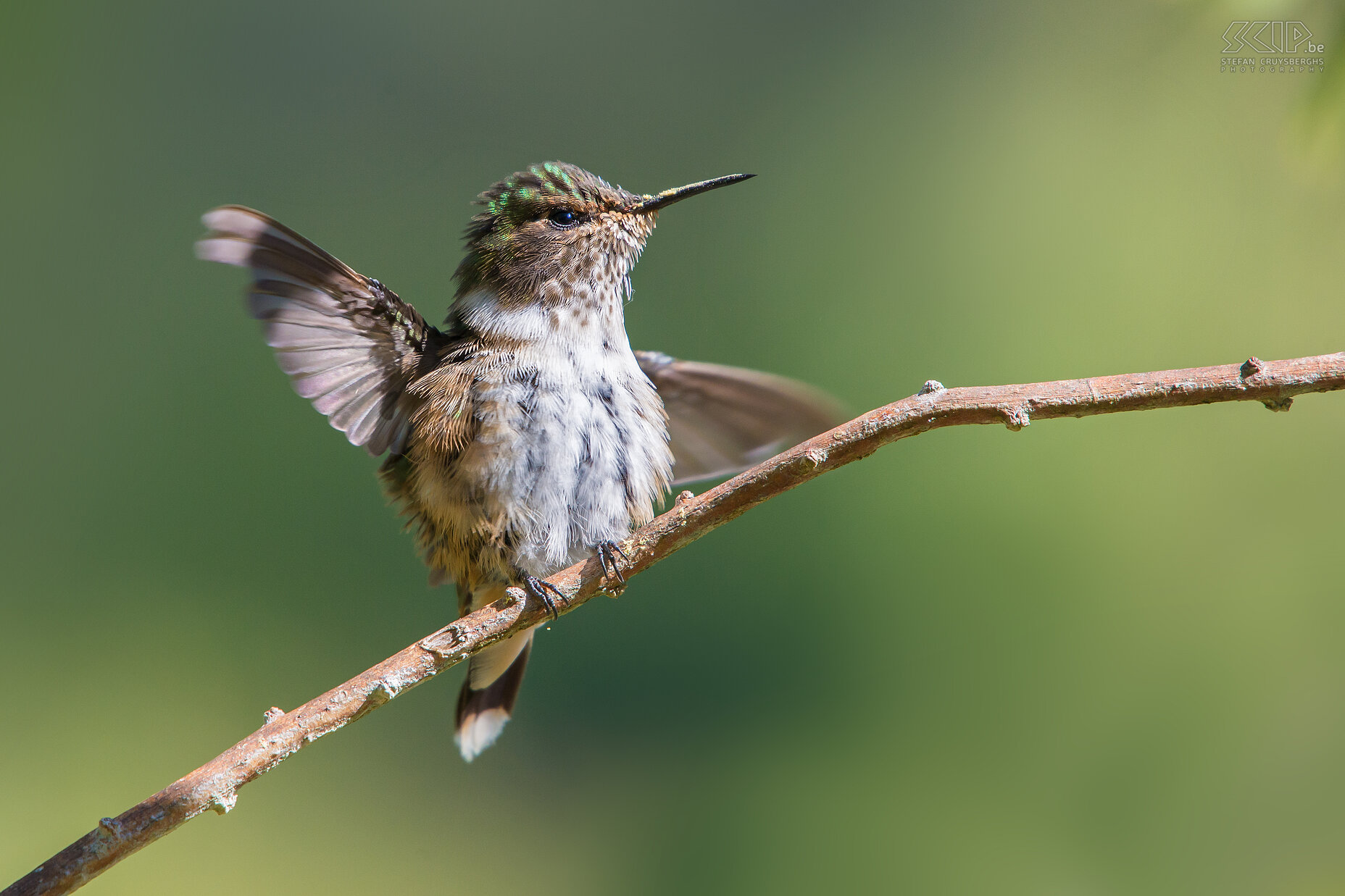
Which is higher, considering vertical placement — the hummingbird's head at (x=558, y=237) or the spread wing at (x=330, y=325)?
the hummingbird's head at (x=558, y=237)

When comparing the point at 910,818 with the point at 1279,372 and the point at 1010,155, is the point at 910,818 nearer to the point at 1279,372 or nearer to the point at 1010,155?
the point at 1010,155

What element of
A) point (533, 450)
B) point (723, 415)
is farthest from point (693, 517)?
point (723, 415)

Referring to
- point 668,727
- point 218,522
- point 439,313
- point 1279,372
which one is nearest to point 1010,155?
point 439,313

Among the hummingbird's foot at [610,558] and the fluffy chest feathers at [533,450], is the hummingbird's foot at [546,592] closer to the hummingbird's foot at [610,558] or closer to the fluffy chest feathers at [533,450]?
the hummingbird's foot at [610,558]

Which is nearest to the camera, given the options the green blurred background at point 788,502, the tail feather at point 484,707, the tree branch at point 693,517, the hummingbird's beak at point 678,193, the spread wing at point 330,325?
the tree branch at point 693,517

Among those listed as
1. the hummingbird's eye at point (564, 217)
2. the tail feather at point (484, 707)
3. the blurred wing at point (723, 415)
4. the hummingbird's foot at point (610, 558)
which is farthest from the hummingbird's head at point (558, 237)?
the tail feather at point (484, 707)

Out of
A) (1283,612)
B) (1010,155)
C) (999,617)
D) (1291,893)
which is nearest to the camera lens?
(1291,893)

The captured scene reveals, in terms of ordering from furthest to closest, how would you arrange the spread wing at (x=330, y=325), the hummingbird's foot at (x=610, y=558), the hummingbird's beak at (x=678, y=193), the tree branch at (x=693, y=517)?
the hummingbird's beak at (x=678, y=193)
the spread wing at (x=330, y=325)
the hummingbird's foot at (x=610, y=558)
the tree branch at (x=693, y=517)
